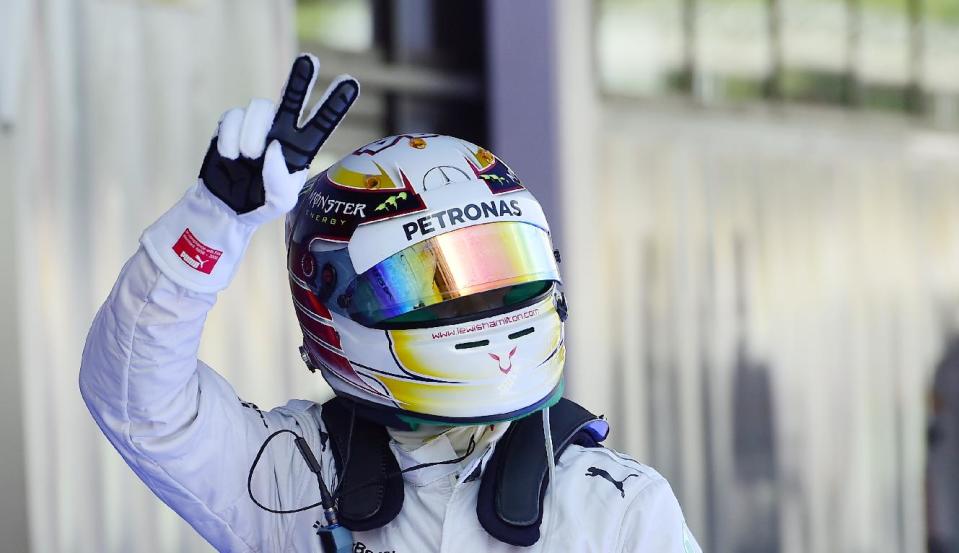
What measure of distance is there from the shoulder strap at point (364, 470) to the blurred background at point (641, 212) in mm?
1932

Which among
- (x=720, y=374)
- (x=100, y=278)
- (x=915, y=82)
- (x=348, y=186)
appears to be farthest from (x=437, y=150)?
(x=915, y=82)

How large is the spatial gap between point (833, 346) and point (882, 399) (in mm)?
456

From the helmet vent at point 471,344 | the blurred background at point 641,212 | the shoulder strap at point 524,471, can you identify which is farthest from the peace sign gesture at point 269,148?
the blurred background at point 641,212

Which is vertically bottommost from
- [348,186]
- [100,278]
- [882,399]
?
[882,399]

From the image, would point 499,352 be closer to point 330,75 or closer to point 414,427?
point 414,427

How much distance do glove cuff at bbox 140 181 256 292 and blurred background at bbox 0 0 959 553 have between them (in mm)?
2173

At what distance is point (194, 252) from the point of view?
1.67 meters

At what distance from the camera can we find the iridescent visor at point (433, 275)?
194cm

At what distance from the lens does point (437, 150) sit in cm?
207

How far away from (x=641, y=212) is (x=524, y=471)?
3862mm

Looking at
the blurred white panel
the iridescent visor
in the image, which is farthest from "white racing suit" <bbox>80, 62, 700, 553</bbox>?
the blurred white panel

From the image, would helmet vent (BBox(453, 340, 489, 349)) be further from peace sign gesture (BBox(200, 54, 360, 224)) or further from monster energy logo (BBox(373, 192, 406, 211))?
peace sign gesture (BBox(200, 54, 360, 224))

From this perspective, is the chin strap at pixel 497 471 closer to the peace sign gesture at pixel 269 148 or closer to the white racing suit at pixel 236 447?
the white racing suit at pixel 236 447

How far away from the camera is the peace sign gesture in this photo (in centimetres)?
163
